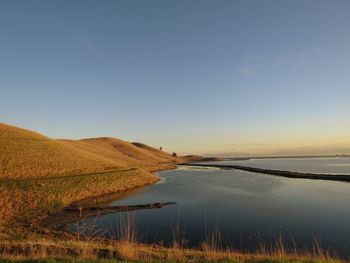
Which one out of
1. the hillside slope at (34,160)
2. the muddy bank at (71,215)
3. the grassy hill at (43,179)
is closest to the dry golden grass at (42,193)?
the grassy hill at (43,179)

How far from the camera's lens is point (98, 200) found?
44125 mm

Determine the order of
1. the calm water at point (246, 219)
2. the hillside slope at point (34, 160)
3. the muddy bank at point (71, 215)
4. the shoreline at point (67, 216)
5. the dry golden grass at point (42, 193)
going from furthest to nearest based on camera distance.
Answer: the hillside slope at point (34, 160) → the dry golden grass at point (42, 193) → the muddy bank at point (71, 215) → the shoreline at point (67, 216) → the calm water at point (246, 219)

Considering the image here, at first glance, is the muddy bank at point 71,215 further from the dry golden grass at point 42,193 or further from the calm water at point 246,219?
the dry golden grass at point 42,193

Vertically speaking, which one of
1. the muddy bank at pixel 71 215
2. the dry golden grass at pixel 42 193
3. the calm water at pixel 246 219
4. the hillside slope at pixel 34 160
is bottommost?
the calm water at pixel 246 219

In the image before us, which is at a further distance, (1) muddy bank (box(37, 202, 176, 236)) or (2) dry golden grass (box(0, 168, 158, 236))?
(2) dry golden grass (box(0, 168, 158, 236))

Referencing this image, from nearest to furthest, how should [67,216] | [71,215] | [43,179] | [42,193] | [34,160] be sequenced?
[67,216]
[71,215]
[42,193]
[43,179]
[34,160]

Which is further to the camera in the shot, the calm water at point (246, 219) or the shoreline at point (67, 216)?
the shoreline at point (67, 216)

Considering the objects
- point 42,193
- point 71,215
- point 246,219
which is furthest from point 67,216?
point 246,219

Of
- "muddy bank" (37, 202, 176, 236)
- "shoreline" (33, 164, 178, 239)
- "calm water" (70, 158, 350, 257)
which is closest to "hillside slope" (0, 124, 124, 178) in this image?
"shoreline" (33, 164, 178, 239)

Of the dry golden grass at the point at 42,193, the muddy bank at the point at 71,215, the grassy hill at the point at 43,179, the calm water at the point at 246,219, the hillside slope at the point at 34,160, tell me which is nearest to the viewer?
the calm water at the point at 246,219

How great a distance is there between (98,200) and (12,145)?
28736 millimetres

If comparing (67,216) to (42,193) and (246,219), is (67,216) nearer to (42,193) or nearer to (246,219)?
(42,193)

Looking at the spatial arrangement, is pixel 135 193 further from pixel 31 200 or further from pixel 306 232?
pixel 306 232

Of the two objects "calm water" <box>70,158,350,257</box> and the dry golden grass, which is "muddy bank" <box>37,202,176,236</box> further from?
the dry golden grass
